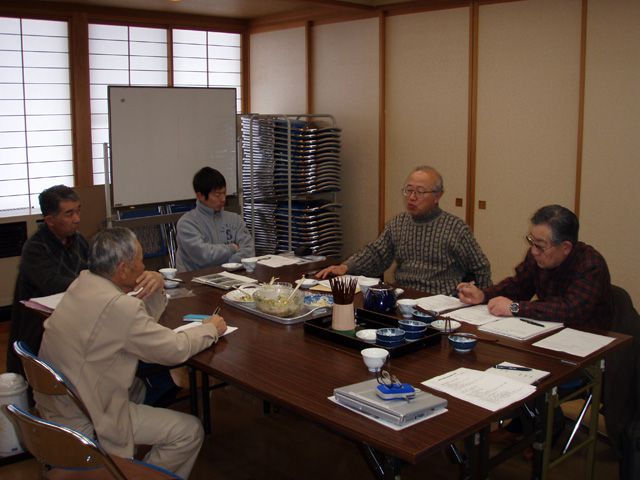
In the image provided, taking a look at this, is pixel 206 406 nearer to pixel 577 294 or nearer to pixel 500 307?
pixel 500 307

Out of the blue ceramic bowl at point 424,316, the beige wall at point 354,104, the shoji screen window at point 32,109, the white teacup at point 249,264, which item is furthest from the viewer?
the beige wall at point 354,104

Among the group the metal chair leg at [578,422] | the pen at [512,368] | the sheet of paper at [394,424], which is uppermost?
the pen at [512,368]

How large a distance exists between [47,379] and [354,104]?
4254 millimetres

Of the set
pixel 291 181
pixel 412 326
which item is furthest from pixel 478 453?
pixel 291 181

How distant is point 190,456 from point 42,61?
420 cm

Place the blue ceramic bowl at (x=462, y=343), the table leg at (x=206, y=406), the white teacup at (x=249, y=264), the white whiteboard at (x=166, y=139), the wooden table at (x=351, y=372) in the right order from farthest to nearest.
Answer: the white whiteboard at (x=166, y=139) → the white teacup at (x=249, y=264) → the table leg at (x=206, y=406) → the blue ceramic bowl at (x=462, y=343) → the wooden table at (x=351, y=372)

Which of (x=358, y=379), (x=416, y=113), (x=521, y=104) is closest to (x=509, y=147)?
(x=521, y=104)

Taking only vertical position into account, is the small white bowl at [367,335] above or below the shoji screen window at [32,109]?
below

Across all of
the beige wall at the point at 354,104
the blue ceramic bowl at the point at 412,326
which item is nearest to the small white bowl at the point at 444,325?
the blue ceramic bowl at the point at 412,326

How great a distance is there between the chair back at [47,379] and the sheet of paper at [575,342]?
63.2 inches

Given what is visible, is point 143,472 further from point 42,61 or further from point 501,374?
point 42,61

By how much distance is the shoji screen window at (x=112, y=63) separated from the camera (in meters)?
5.99

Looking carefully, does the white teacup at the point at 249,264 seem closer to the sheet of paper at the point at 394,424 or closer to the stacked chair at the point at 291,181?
the sheet of paper at the point at 394,424

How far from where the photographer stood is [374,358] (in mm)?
2309
